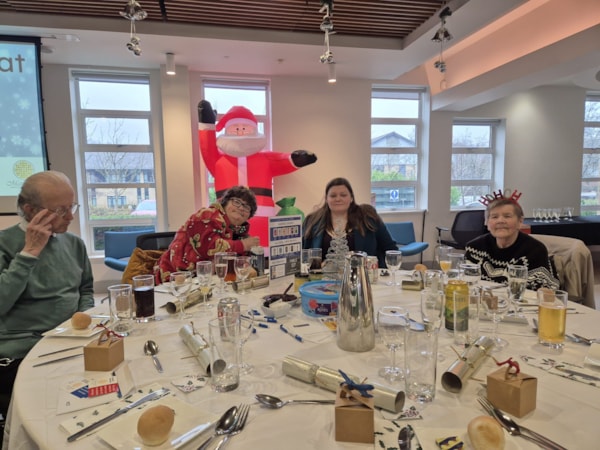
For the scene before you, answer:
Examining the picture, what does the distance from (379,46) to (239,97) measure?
217 cm

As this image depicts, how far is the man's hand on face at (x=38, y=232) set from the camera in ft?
5.28

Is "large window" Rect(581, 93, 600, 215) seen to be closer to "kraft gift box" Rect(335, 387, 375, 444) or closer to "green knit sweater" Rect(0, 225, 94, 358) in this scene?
"kraft gift box" Rect(335, 387, 375, 444)

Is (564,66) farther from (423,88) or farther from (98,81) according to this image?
(98,81)

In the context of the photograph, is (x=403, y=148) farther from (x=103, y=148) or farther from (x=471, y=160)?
(x=103, y=148)

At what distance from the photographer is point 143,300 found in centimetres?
147

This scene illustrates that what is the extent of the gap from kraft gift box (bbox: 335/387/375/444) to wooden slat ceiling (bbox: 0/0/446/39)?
340 centimetres

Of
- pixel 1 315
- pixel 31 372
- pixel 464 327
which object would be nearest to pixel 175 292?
pixel 31 372

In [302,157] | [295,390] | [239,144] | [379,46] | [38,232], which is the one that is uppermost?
[379,46]

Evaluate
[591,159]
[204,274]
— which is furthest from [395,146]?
[204,274]

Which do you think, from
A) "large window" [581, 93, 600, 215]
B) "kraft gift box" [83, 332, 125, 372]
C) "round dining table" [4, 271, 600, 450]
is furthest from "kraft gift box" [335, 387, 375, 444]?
"large window" [581, 93, 600, 215]

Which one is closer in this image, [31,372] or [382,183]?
[31,372]

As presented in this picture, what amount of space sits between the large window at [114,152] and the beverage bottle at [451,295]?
4.68 metres

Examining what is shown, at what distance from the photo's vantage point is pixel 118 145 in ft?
16.5

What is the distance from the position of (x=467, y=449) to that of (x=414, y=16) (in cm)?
391
